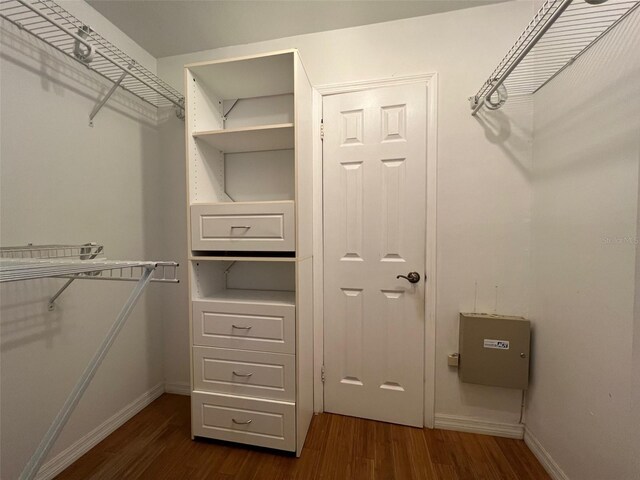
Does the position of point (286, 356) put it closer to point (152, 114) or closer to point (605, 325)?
point (605, 325)

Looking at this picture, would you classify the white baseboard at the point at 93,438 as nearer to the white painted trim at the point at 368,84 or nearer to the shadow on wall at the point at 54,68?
the shadow on wall at the point at 54,68

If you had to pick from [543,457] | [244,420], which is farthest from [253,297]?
[543,457]

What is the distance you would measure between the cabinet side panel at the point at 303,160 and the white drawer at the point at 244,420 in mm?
833

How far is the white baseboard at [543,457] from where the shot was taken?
3.99ft

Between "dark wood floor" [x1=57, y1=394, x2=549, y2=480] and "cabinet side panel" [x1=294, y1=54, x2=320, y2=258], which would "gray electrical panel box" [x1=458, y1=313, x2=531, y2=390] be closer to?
"dark wood floor" [x1=57, y1=394, x2=549, y2=480]

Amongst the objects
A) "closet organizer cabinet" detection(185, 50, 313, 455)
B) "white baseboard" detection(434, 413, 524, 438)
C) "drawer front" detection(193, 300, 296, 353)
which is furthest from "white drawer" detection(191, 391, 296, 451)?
"white baseboard" detection(434, 413, 524, 438)

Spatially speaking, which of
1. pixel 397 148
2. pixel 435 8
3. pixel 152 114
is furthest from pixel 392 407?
pixel 152 114

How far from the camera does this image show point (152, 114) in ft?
5.90

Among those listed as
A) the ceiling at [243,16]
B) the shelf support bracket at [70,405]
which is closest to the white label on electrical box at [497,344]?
the shelf support bracket at [70,405]

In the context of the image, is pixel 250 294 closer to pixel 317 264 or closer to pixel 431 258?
pixel 317 264

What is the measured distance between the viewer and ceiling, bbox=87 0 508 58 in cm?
141

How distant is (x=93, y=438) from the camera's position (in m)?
1.40

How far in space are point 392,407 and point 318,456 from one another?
1.73ft

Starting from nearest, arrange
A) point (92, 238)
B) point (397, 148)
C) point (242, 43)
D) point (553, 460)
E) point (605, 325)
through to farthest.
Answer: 1. point (605, 325)
2. point (553, 460)
3. point (92, 238)
4. point (397, 148)
5. point (242, 43)
